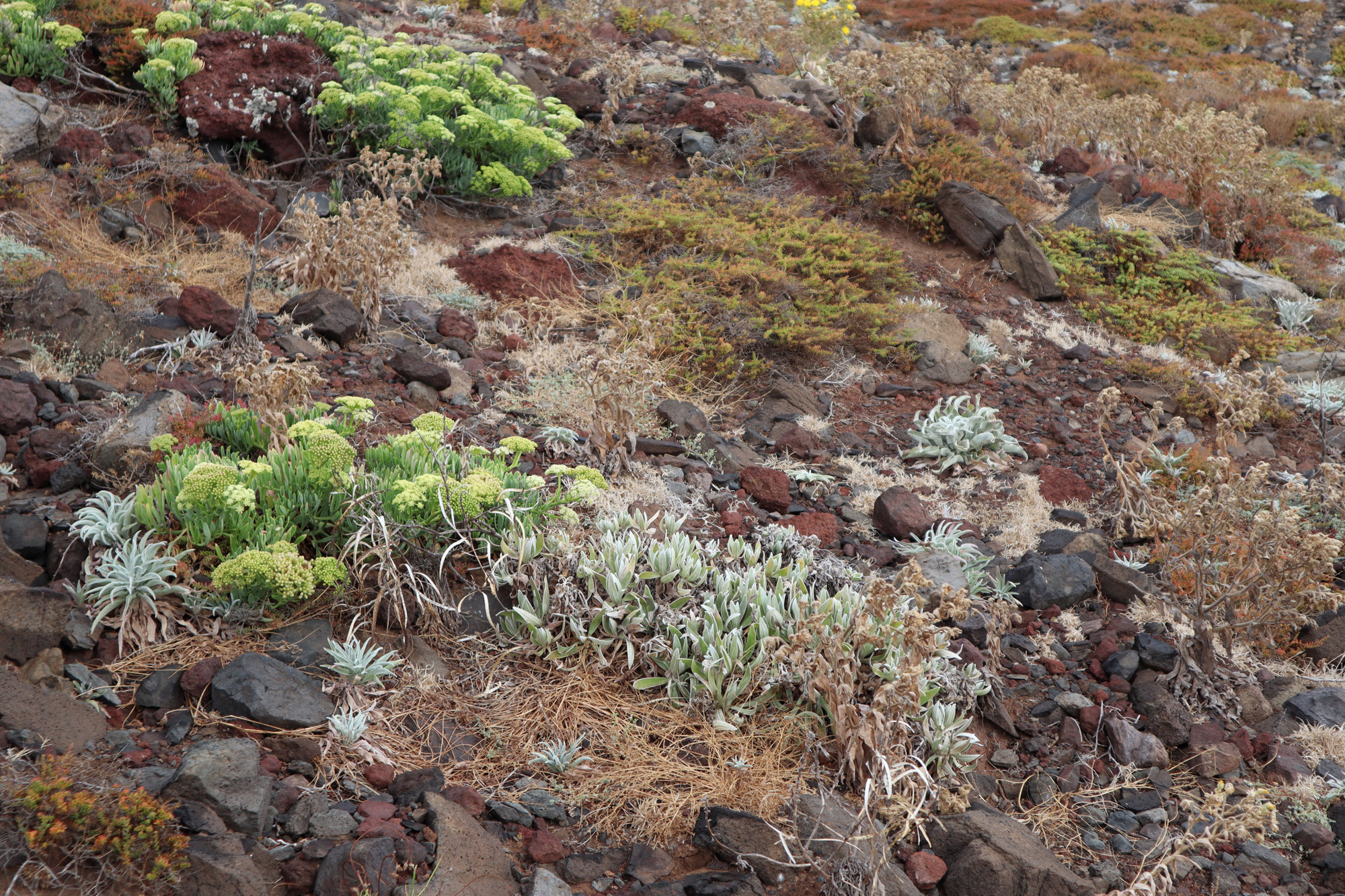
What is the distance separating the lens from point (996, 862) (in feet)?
9.61

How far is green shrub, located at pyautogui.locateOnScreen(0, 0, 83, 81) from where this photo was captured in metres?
7.74

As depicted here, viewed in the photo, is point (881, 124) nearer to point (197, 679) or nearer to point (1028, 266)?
point (1028, 266)

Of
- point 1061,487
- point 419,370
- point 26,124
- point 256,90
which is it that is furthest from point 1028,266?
point 26,124

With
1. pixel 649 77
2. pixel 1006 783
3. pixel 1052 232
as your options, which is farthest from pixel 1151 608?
pixel 649 77

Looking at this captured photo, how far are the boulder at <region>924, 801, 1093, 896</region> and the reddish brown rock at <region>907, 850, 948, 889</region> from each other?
31 millimetres

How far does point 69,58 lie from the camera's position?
8.19m

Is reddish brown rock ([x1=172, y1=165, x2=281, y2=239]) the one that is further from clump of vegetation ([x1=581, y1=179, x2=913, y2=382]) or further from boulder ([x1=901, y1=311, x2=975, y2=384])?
boulder ([x1=901, y1=311, x2=975, y2=384])

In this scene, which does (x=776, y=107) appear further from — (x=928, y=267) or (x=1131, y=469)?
(x=1131, y=469)

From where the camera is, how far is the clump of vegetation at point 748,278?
6.95m

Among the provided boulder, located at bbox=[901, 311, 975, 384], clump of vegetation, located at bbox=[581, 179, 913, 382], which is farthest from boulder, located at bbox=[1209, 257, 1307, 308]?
clump of vegetation, located at bbox=[581, 179, 913, 382]

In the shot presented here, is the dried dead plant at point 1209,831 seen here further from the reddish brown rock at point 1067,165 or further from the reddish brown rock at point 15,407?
the reddish brown rock at point 1067,165

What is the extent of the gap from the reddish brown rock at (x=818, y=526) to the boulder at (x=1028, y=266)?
196 inches

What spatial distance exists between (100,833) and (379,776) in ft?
2.84

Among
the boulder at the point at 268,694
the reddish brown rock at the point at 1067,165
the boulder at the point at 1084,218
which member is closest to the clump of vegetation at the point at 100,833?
the boulder at the point at 268,694
